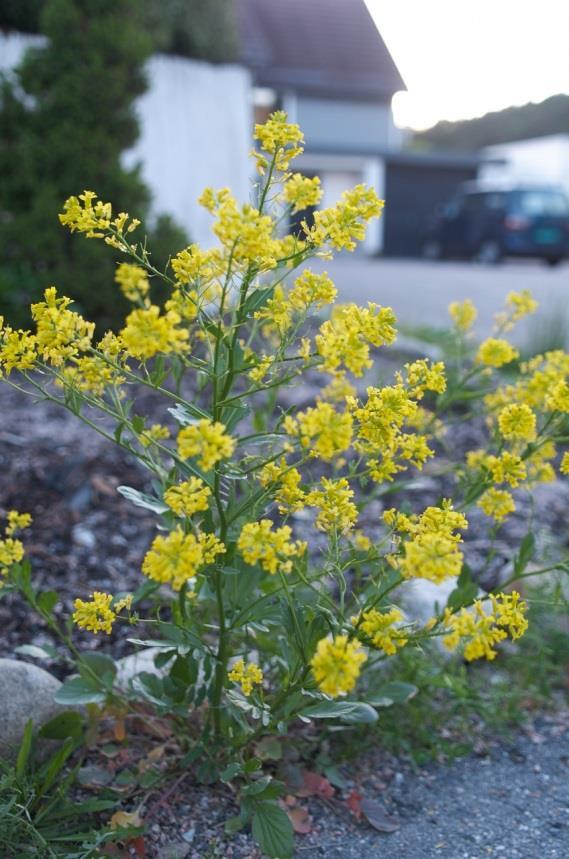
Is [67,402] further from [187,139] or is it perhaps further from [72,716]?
[187,139]

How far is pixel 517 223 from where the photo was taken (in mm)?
17438

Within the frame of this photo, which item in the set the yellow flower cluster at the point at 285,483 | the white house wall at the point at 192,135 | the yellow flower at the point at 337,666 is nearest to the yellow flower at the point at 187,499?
the yellow flower cluster at the point at 285,483

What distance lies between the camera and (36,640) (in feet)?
9.34

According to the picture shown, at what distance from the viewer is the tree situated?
594cm

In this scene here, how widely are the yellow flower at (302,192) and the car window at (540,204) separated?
16.5 meters

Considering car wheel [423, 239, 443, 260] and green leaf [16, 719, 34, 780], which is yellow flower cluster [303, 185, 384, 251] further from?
car wheel [423, 239, 443, 260]

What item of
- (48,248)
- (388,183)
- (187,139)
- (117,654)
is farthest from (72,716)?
(388,183)

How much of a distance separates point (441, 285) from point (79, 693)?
480 inches

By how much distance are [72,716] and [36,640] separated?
69cm

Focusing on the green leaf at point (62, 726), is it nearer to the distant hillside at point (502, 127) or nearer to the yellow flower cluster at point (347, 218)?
the yellow flower cluster at point (347, 218)

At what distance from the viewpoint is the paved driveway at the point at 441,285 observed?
31.7ft

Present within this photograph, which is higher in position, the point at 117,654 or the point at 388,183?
the point at 388,183

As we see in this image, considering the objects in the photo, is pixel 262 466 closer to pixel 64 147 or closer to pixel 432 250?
pixel 64 147

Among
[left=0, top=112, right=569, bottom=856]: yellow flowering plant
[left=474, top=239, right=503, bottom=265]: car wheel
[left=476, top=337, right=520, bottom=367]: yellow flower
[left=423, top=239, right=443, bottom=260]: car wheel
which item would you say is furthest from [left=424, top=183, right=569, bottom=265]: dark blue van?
[left=0, top=112, right=569, bottom=856]: yellow flowering plant
